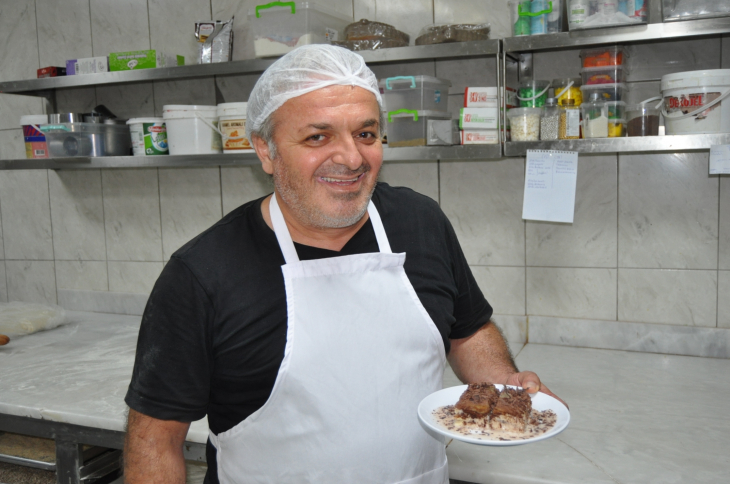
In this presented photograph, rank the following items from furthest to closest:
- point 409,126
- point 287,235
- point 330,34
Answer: point 330,34 < point 409,126 < point 287,235

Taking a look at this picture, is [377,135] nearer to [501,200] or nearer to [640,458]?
[640,458]

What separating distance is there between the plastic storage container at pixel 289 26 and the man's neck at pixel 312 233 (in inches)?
37.1

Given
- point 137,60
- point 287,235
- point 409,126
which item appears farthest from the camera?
point 137,60

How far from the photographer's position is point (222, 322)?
44.3 inches

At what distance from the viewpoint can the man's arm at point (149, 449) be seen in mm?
1100

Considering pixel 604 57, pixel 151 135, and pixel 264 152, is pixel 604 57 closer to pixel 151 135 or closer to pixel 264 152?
pixel 264 152

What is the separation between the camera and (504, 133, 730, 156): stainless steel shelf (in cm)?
165

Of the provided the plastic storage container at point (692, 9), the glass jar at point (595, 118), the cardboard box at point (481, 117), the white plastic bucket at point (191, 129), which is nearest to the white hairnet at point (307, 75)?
the cardboard box at point (481, 117)

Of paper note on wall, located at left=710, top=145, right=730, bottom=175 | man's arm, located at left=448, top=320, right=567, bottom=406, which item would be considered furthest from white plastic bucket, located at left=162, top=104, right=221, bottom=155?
paper note on wall, located at left=710, top=145, right=730, bottom=175

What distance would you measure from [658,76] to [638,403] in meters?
1.00

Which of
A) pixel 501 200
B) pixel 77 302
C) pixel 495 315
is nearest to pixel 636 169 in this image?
pixel 501 200

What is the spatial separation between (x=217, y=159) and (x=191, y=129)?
0.16m

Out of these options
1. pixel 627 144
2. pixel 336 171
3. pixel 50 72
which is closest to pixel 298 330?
pixel 336 171

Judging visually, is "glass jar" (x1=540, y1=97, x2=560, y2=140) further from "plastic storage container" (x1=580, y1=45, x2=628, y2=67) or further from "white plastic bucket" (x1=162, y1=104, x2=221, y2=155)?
"white plastic bucket" (x1=162, y1=104, x2=221, y2=155)
